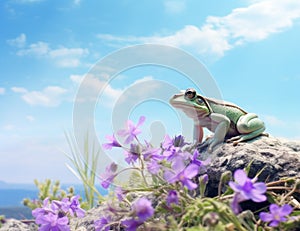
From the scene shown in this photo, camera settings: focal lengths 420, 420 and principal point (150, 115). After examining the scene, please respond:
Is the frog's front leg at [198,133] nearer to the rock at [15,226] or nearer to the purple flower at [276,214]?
the purple flower at [276,214]

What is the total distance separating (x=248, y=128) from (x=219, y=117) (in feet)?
0.67

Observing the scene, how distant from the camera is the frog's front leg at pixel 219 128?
2.72 meters

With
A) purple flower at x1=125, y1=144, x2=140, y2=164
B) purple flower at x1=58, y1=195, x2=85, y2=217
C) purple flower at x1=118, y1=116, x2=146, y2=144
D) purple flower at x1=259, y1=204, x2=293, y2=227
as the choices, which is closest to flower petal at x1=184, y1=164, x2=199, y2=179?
purple flower at x1=259, y1=204, x2=293, y2=227

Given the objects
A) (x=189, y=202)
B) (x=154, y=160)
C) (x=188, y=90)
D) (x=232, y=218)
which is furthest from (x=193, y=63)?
(x=232, y=218)

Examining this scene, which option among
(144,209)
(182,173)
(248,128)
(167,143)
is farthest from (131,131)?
(248,128)

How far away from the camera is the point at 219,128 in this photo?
2.79 meters

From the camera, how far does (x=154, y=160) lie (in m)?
1.94

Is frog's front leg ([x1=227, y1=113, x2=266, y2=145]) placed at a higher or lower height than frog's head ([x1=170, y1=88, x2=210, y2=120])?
lower

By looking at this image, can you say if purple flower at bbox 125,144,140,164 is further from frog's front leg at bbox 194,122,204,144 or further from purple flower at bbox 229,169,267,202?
frog's front leg at bbox 194,122,204,144

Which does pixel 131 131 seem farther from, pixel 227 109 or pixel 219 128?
pixel 227 109

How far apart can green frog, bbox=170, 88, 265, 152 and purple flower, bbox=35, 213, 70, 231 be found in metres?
1.07

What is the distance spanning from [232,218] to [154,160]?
1.81ft

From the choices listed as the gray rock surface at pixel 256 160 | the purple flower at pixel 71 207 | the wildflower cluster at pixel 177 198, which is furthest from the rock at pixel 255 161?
the purple flower at pixel 71 207

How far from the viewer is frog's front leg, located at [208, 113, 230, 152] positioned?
272 centimetres
